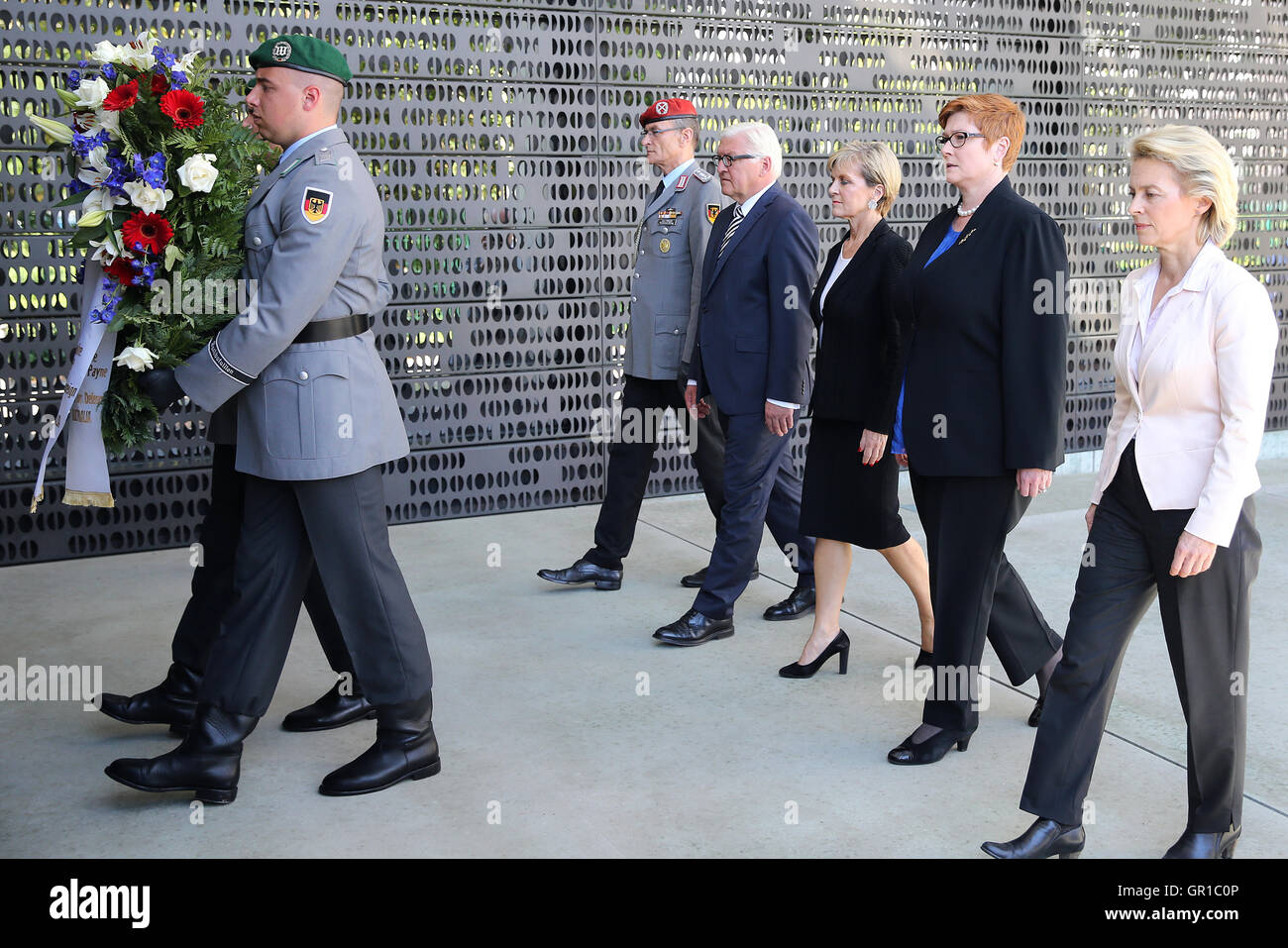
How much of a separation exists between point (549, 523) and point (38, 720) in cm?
324

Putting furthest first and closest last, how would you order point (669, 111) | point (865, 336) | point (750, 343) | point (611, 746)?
point (669, 111), point (750, 343), point (865, 336), point (611, 746)

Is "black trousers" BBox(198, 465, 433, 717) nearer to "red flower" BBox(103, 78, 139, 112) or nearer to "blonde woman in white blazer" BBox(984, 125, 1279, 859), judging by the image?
"red flower" BBox(103, 78, 139, 112)

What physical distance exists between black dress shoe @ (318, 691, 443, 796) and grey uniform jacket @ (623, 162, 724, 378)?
7.29ft

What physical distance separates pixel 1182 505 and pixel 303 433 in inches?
85.9

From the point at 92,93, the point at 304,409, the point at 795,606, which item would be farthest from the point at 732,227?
the point at 92,93

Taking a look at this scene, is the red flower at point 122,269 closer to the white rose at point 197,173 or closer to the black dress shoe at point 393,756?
Answer: the white rose at point 197,173

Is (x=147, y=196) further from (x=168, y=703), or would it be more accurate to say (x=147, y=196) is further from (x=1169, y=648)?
(x=1169, y=648)

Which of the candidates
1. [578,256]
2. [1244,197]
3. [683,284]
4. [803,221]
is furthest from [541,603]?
[1244,197]

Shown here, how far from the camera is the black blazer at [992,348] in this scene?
3.51m

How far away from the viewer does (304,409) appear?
3494 millimetres

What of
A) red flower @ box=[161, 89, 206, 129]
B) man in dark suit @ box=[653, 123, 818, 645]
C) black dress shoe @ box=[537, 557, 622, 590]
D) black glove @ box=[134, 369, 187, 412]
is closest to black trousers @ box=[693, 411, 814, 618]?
man in dark suit @ box=[653, 123, 818, 645]

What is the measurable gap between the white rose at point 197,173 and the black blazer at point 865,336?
2001mm

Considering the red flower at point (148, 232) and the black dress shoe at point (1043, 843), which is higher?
the red flower at point (148, 232)

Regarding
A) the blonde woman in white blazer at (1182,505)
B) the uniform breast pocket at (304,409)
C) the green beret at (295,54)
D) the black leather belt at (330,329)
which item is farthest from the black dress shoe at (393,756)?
the green beret at (295,54)
